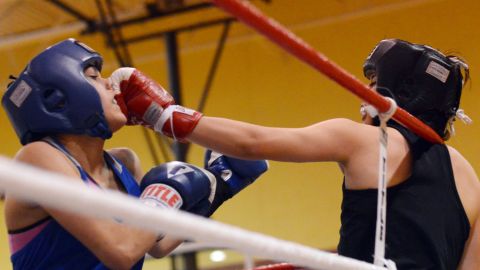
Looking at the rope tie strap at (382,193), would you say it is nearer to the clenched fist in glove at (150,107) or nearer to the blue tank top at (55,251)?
the clenched fist in glove at (150,107)

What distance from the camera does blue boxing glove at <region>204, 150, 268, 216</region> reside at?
74.4 inches

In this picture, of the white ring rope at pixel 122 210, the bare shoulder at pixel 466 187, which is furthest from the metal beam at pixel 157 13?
the white ring rope at pixel 122 210

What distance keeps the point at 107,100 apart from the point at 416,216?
771mm

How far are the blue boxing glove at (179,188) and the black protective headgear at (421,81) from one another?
20.1 inches

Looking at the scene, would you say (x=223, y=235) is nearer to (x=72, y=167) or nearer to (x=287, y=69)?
(x=72, y=167)

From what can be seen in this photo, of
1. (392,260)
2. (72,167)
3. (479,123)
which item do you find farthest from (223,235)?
(479,123)

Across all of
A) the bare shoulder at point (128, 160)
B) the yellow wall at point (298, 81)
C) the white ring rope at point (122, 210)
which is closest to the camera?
the white ring rope at point (122, 210)

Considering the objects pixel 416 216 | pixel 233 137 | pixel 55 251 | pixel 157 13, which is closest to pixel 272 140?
pixel 233 137

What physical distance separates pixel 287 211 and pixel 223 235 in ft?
21.2

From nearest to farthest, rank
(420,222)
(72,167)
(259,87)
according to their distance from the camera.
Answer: (72,167)
(420,222)
(259,87)

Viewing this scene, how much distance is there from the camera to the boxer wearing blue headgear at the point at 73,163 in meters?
1.52

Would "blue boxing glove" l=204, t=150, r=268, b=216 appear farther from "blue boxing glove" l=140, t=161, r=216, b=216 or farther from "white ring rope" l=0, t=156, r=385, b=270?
"white ring rope" l=0, t=156, r=385, b=270

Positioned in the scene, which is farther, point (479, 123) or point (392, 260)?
point (479, 123)

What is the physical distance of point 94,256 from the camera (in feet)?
5.33
